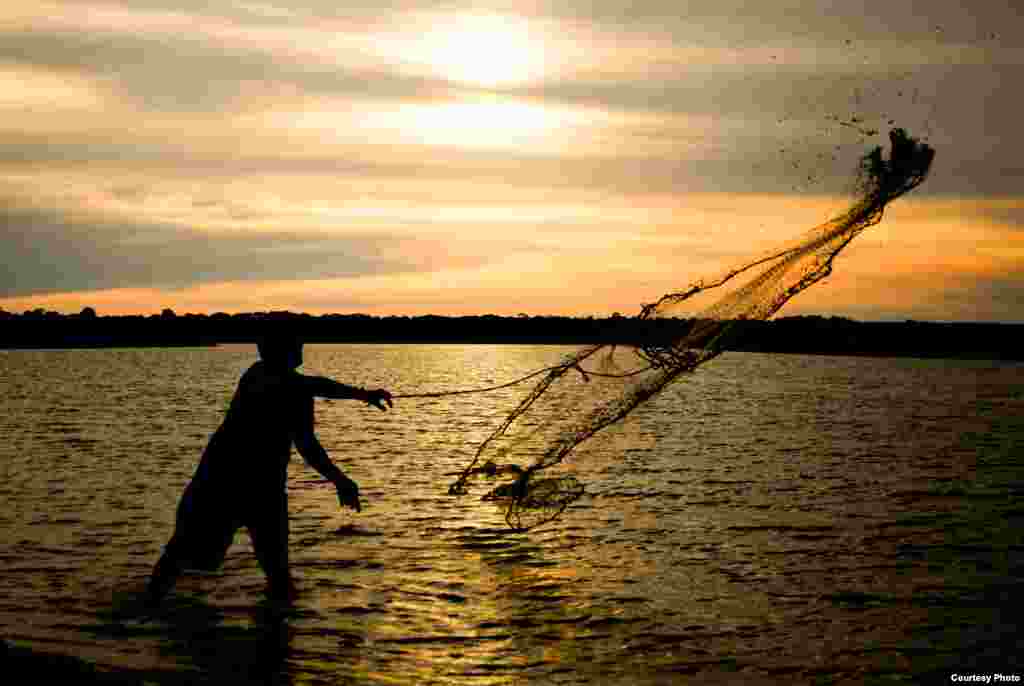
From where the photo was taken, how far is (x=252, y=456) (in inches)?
346

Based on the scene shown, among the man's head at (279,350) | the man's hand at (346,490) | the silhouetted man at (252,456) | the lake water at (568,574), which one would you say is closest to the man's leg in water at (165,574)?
the silhouetted man at (252,456)

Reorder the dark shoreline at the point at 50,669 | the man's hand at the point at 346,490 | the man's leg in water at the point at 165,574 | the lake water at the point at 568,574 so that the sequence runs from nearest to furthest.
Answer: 1. the dark shoreline at the point at 50,669
2. the lake water at the point at 568,574
3. the man's leg in water at the point at 165,574
4. the man's hand at the point at 346,490

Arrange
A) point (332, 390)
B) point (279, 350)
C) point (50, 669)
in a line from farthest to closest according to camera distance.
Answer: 1. point (332, 390)
2. point (279, 350)
3. point (50, 669)

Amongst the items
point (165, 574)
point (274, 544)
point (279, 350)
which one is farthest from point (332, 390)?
point (165, 574)

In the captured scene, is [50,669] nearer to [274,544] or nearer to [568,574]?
[274,544]

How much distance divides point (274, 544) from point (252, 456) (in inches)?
31.5

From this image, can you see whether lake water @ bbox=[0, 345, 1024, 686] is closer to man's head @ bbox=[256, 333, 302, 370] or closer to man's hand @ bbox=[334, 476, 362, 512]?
man's hand @ bbox=[334, 476, 362, 512]

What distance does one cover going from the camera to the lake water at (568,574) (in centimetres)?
862

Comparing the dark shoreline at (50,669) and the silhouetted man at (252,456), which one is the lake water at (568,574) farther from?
the dark shoreline at (50,669)

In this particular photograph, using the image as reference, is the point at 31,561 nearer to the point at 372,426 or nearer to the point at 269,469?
the point at 269,469

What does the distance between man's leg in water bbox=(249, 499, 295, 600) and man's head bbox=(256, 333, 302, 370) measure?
113cm

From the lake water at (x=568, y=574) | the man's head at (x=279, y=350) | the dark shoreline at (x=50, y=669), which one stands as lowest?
the lake water at (x=568, y=574)

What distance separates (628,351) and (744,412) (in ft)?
109

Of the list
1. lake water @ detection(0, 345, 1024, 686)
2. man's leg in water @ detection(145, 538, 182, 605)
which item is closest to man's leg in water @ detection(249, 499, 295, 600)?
lake water @ detection(0, 345, 1024, 686)
